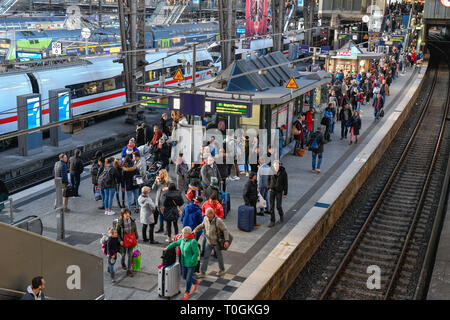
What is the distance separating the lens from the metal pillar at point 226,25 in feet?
94.8

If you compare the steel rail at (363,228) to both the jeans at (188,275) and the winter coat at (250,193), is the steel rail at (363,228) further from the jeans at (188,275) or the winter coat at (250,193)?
the jeans at (188,275)

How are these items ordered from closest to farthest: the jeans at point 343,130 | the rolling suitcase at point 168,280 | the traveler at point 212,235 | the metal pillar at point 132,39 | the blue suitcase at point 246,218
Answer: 1. the rolling suitcase at point 168,280
2. the traveler at point 212,235
3. the blue suitcase at point 246,218
4. the jeans at point 343,130
5. the metal pillar at point 132,39

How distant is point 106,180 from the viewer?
14.0 metres

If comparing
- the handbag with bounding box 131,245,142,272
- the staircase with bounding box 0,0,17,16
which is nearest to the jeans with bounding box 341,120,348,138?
the handbag with bounding box 131,245,142,272

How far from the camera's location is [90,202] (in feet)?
50.4

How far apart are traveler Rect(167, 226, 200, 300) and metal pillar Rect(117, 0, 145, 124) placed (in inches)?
678

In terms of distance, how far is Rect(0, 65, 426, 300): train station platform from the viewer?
34.7 ft

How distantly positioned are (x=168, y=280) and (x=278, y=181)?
453cm

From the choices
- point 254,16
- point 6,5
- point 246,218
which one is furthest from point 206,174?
point 6,5

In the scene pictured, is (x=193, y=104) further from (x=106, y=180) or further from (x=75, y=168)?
(x=75, y=168)

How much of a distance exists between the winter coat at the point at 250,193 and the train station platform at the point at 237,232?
69 cm

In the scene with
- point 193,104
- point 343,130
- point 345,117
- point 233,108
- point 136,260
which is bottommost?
point 136,260

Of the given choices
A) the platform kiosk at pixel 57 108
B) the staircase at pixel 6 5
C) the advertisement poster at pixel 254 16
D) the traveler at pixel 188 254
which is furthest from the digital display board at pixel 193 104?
the staircase at pixel 6 5
